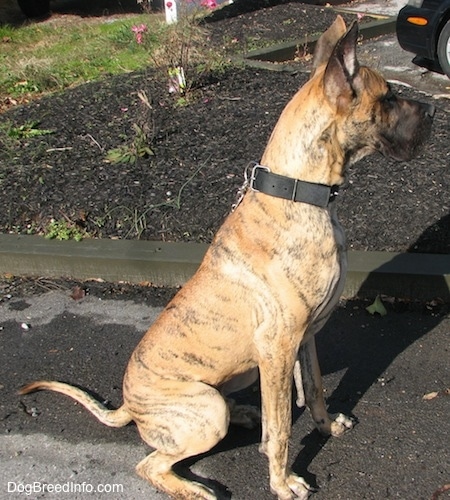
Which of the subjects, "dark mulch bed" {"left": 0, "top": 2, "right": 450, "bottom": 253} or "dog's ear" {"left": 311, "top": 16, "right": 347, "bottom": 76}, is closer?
"dog's ear" {"left": 311, "top": 16, "right": 347, "bottom": 76}

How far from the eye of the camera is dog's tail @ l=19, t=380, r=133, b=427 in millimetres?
3670

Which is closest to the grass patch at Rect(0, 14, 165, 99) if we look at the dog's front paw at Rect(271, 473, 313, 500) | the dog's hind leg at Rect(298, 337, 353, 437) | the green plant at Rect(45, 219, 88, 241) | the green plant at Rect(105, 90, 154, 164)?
the green plant at Rect(105, 90, 154, 164)

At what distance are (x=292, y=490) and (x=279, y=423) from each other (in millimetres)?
349

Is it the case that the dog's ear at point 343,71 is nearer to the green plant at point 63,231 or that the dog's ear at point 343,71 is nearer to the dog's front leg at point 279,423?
the dog's front leg at point 279,423

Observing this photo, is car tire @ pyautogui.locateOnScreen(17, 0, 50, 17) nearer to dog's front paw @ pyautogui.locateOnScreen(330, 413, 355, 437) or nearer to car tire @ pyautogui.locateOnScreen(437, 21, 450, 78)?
car tire @ pyautogui.locateOnScreen(437, 21, 450, 78)

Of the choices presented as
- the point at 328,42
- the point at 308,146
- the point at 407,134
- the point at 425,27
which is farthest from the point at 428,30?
the point at 308,146

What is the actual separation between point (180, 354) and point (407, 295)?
6.80 ft

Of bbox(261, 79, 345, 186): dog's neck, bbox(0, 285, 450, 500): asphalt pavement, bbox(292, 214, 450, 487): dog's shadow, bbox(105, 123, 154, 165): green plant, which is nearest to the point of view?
bbox(261, 79, 345, 186): dog's neck

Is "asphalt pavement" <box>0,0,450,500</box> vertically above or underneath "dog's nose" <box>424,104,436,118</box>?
underneath

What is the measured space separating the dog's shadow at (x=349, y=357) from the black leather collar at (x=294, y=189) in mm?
1371

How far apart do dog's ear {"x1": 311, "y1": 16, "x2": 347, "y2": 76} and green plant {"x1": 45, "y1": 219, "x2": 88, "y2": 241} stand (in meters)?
2.71

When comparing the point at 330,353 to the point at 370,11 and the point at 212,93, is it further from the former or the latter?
the point at 370,11

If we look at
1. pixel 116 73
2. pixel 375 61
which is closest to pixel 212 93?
pixel 116 73

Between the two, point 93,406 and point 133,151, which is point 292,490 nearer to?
point 93,406
